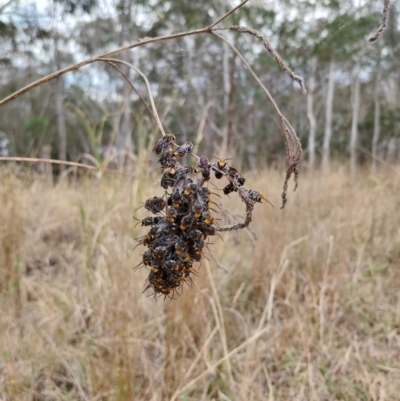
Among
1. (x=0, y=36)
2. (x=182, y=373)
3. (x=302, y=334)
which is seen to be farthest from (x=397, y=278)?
(x=0, y=36)

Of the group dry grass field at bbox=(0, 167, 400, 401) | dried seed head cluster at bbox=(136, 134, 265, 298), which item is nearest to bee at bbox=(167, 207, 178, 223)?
dried seed head cluster at bbox=(136, 134, 265, 298)

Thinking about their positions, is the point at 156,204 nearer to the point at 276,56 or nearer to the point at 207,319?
the point at 276,56

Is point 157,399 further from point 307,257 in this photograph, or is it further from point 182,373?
point 307,257

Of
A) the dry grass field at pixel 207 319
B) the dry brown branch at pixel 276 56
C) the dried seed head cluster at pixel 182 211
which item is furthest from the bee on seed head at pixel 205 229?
the dry grass field at pixel 207 319

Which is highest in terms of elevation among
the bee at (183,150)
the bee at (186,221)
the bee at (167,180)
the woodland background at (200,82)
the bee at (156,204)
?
the woodland background at (200,82)

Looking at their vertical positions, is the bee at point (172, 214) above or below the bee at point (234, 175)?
below

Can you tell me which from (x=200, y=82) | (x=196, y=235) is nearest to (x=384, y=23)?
(x=196, y=235)

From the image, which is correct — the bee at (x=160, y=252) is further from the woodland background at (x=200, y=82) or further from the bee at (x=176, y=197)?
the woodland background at (x=200, y=82)
